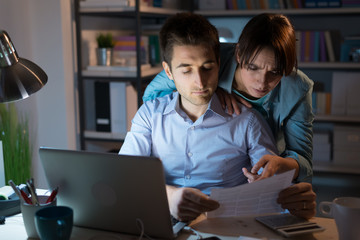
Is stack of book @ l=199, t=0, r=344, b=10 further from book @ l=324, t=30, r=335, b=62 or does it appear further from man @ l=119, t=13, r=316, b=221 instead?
man @ l=119, t=13, r=316, b=221

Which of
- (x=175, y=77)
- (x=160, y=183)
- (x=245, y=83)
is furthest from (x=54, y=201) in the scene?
(x=245, y=83)

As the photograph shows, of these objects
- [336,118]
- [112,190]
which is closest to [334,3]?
[336,118]

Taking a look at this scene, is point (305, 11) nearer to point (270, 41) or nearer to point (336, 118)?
point (336, 118)

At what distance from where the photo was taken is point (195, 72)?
145cm

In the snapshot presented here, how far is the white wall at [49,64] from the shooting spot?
108 inches

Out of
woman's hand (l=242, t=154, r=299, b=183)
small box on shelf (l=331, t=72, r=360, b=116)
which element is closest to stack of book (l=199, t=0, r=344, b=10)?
small box on shelf (l=331, t=72, r=360, b=116)

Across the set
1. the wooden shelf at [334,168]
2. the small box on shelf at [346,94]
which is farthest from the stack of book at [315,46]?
the wooden shelf at [334,168]

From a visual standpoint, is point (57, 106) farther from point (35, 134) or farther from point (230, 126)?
point (230, 126)

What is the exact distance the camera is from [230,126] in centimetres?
154

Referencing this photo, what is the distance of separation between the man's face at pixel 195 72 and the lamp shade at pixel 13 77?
1.55ft

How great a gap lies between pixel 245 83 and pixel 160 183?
2.00 ft

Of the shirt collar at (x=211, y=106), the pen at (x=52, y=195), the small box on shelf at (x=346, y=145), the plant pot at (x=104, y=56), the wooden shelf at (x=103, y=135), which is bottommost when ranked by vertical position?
the small box on shelf at (x=346, y=145)

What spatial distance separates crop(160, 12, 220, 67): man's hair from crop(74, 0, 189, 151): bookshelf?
1.23 metres

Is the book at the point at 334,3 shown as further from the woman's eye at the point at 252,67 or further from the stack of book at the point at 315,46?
the woman's eye at the point at 252,67
